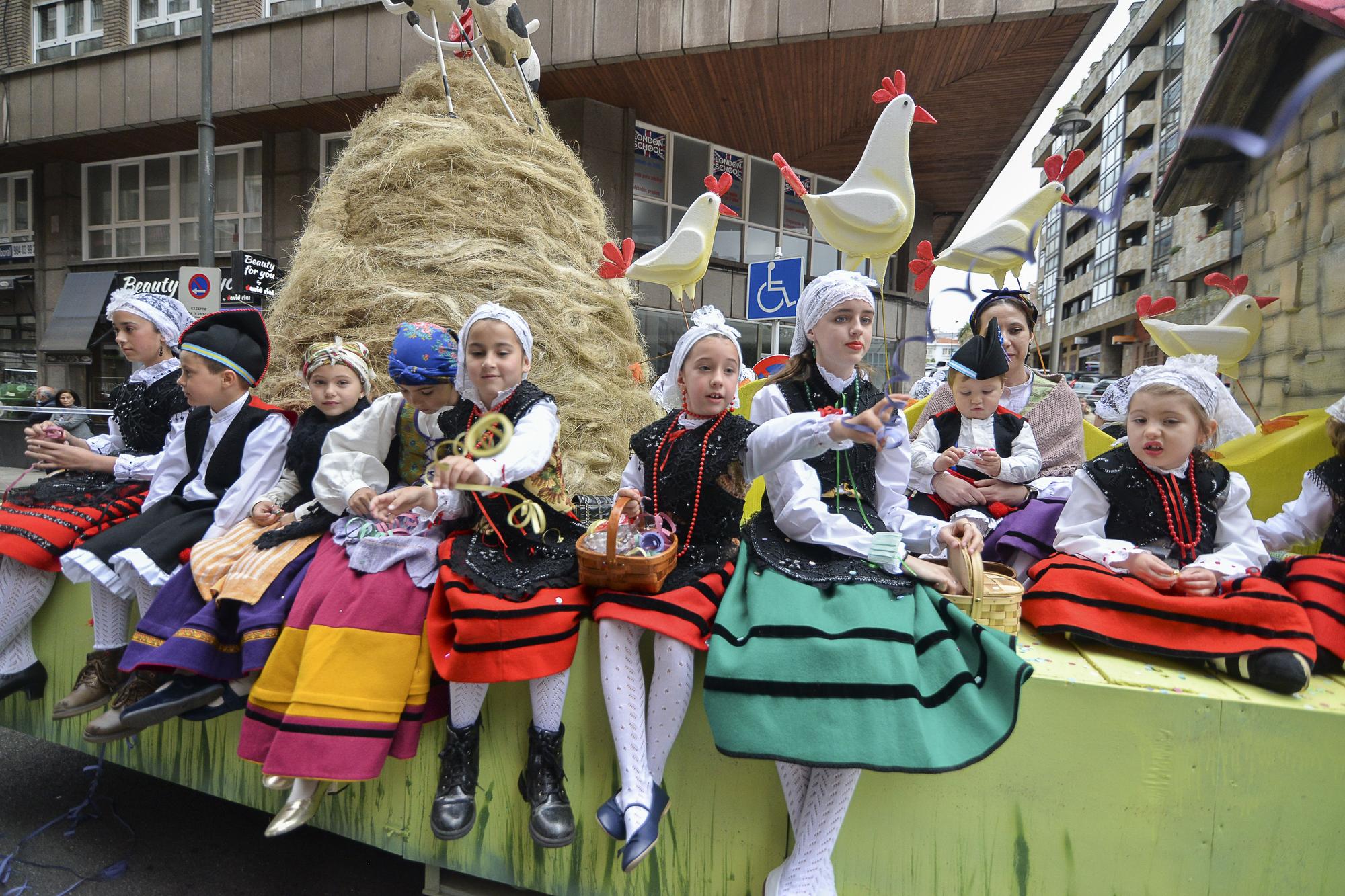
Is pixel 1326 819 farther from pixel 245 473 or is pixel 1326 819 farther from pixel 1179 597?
pixel 245 473

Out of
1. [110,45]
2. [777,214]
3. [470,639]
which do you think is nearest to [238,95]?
[110,45]

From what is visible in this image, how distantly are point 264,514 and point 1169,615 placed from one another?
8.77ft

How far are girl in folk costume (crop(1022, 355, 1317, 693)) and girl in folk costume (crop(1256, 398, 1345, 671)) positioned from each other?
0.10 metres

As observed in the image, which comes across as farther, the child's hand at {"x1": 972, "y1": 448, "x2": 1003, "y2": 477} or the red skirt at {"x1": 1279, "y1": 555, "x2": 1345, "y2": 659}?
the child's hand at {"x1": 972, "y1": 448, "x2": 1003, "y2": 477}

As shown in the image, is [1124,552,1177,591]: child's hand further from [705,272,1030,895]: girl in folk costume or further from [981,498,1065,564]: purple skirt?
[705,272,1030,895]: girl in folk costume

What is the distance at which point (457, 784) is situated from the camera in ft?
5.75

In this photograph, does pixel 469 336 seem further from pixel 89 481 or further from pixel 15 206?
pixel 15 206

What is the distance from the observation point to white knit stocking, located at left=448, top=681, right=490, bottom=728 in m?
1.78

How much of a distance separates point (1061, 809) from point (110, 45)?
15589 millimetres

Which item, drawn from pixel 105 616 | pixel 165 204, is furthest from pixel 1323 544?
pixel 165 204

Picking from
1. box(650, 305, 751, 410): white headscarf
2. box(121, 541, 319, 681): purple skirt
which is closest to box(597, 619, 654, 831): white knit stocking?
box(650, 305, 751, 410): white headscarf

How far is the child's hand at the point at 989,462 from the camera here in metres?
2.44

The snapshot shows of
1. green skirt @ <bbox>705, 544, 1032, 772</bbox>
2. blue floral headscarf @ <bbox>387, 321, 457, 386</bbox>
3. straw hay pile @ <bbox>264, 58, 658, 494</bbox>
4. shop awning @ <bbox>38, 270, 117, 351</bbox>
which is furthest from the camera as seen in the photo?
shop awning @ <bbox>38, 270, 117, 351</bbox>

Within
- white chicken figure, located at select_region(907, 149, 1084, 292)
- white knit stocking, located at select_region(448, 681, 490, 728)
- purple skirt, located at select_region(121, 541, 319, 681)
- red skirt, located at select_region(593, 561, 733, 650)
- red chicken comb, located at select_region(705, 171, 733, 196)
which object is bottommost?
white knit stocking, located at select_region(448, 681, 490, 728)
